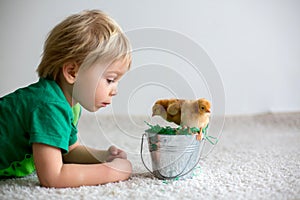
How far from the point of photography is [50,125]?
2.77 ft

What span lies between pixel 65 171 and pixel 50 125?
0.36ft

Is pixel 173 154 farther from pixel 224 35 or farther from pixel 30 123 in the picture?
pixel 224 35

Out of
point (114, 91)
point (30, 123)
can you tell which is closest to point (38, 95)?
point (30, 123)

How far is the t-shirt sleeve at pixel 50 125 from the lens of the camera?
83cm

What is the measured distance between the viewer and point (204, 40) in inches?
73.8

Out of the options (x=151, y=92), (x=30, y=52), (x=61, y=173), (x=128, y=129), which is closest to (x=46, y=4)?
(x=30, y=52)

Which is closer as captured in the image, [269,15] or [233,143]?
[233,143]

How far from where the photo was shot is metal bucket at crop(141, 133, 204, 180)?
887mm

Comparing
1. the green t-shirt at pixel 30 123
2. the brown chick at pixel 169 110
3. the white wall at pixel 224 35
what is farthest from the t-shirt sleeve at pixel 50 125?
the white wall at pixel 224 35

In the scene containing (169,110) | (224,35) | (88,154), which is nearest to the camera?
(169,110)

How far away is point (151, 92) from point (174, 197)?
39cm

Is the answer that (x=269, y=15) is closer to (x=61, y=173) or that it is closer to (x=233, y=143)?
(x=233, y=143)

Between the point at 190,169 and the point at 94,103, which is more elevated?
the point at 94,103

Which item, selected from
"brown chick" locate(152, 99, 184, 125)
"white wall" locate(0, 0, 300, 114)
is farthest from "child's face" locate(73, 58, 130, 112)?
"white wall" locate(0, 0, 300, 114)
